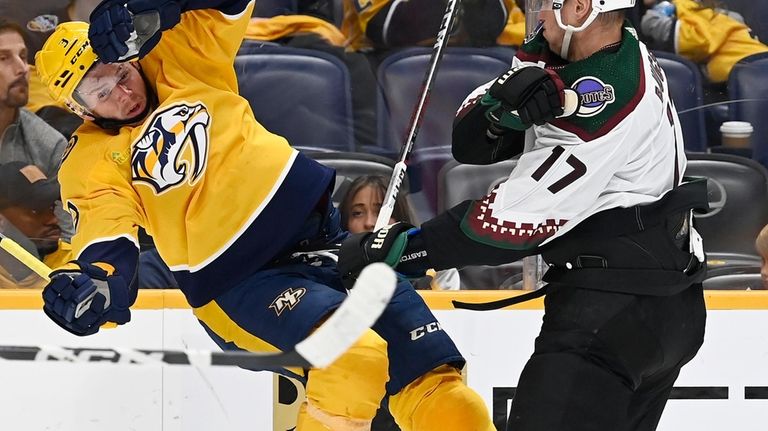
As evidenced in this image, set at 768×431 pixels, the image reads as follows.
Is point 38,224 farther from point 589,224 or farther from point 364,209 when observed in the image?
point 589,224

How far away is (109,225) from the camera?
2457mm

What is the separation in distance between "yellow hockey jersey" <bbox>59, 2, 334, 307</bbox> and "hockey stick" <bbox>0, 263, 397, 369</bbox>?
506 mm

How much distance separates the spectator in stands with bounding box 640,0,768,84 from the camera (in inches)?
146

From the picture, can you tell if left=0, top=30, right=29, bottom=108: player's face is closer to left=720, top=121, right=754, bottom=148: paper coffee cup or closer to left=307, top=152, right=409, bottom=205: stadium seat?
left=307, top=152, right=409, bottom=205: stadium seat

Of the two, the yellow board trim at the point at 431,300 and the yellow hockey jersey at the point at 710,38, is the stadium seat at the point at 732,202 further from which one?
the yellow hockey jersey at the point at 710,38

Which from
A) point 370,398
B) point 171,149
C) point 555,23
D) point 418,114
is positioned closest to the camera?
point 555,23

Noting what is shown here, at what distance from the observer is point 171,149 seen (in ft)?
8.25

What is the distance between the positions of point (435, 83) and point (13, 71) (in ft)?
3.80

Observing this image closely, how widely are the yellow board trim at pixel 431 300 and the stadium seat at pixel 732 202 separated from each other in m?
0.19

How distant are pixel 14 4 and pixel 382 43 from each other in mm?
1023

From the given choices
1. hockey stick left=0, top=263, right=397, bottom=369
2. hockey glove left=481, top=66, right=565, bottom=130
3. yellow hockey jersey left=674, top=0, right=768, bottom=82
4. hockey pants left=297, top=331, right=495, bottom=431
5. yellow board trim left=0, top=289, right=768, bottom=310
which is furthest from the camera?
yellow hockey jersey left=674, top=0, right=768, bottom=82

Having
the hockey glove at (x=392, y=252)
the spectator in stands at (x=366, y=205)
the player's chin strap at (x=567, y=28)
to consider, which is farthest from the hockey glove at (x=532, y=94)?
the spectator in stands at (x=366, y=205)

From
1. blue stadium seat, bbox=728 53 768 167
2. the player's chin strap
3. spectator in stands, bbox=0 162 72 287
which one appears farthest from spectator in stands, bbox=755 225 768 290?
spectator in stands, bbox=0 162 72 287

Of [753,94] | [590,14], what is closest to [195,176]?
[590,14]
